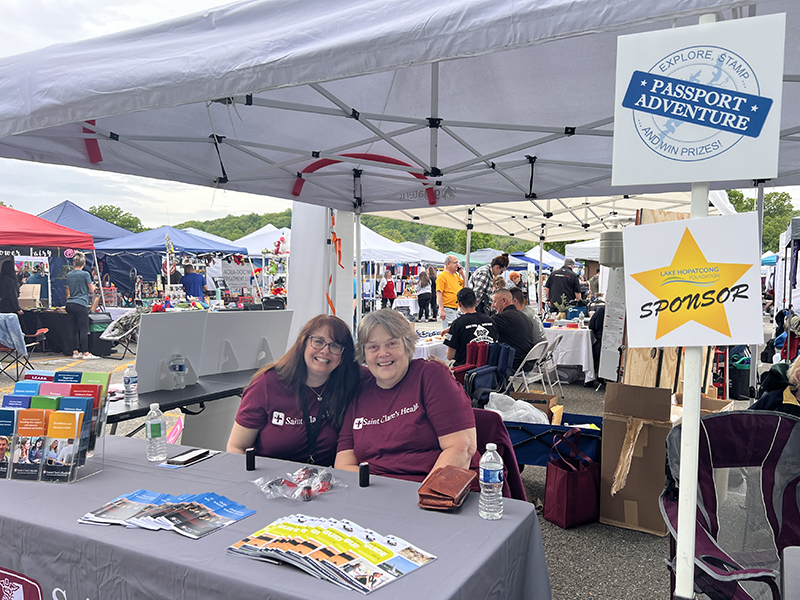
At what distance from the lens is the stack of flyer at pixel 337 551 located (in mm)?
1289

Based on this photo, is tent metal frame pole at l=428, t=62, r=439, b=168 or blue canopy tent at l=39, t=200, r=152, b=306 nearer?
tent metal frame pole at l=428, t=62, r=439, b=168

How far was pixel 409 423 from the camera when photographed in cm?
219

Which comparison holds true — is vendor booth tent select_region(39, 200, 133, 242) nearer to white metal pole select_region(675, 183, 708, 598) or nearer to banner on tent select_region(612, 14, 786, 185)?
banner on tent select_region(612, 14, 786, 185)

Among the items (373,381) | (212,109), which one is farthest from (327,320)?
(212,109)

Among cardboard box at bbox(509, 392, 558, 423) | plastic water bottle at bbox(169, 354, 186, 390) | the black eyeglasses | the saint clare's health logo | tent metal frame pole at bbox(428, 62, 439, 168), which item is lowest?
cardboard box at bbox(509, 392, 558, 423)

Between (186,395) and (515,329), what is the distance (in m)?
3.33

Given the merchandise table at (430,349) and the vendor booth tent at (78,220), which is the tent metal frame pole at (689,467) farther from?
the vendor booth tent at (78,220)

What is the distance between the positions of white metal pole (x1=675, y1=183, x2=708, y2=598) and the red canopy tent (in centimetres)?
947

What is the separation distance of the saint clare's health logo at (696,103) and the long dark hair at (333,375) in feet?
4.89

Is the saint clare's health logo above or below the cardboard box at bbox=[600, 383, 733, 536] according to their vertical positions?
above

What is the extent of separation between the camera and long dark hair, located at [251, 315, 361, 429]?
2.38 metres

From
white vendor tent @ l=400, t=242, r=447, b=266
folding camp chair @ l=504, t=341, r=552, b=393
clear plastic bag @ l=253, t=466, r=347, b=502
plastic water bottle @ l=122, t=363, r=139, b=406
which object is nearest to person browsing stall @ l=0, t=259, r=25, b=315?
plastic water bottle @ l=122, t=363, r=139, b=406

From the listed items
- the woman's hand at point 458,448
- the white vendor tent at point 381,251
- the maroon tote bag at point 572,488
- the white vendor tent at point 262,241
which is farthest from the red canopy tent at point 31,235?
the woman's hand at point 458,448

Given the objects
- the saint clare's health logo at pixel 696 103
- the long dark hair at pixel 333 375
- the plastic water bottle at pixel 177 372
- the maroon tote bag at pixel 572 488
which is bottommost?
the maroon tote bag at pixel 572 488
